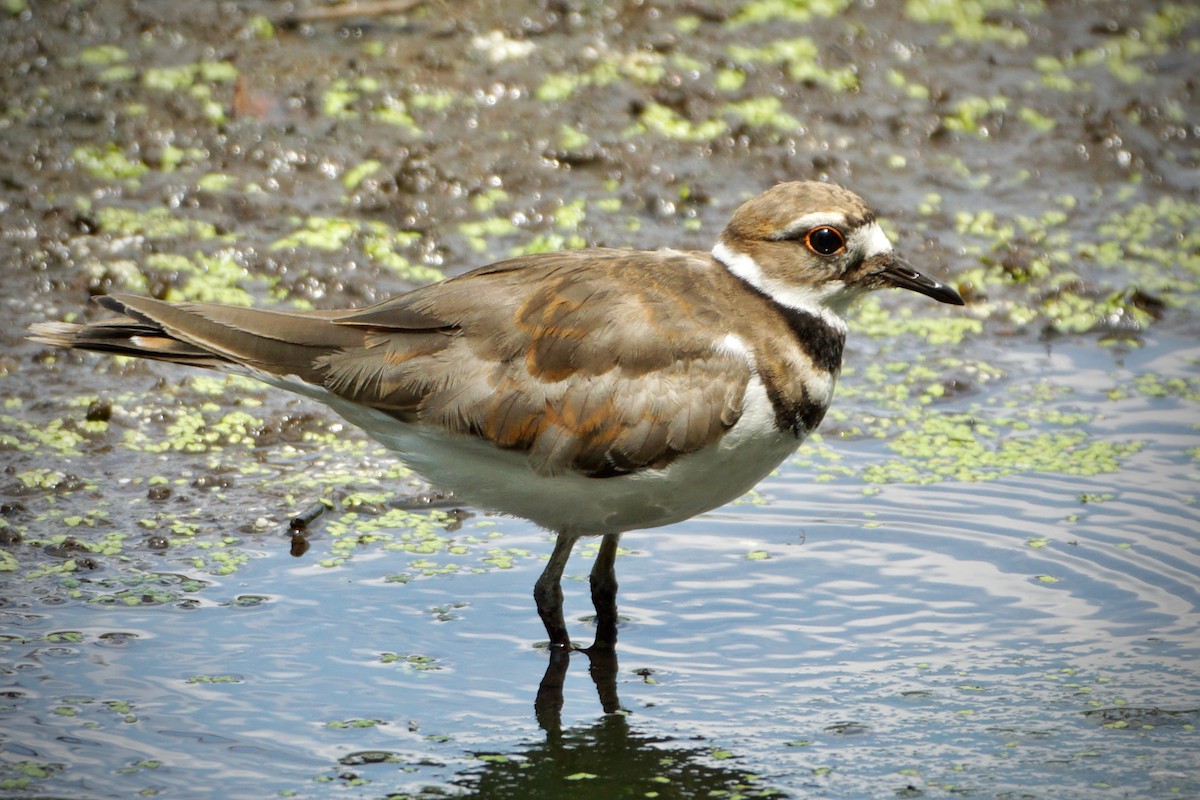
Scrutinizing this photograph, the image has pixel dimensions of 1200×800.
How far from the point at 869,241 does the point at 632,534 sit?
1735mm

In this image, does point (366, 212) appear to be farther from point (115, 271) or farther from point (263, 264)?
point (115, 271)

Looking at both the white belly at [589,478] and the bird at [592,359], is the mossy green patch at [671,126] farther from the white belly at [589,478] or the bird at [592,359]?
the white belly at [589,478]

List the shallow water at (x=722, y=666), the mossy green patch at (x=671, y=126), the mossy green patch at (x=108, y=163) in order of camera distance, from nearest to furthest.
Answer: the shallow water at (x=722, y=666), the mossy green patch at (x=108, y=163), the mossy green patch at (x=671, y=126)

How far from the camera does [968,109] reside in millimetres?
9453

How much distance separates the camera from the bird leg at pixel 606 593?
562 centimetres

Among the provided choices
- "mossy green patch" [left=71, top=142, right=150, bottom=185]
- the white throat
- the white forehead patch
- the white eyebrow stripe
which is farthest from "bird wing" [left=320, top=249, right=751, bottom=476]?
"mossy green patch" [left=71, top=142, right=150, bottom=185]

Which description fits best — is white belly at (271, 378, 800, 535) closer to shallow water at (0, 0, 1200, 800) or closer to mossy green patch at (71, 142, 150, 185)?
shallow water at (0, 0, 1200, 800)

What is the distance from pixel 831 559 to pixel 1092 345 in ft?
8.30

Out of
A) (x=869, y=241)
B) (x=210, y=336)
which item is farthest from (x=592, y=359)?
(x=210, y=336)

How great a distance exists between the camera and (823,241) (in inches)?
217

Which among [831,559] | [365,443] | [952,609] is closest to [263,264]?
[365,443]

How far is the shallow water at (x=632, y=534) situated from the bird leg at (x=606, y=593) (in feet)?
0.27

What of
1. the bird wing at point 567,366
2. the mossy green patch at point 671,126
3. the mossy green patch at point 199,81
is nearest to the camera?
the bird wing at point 567,366

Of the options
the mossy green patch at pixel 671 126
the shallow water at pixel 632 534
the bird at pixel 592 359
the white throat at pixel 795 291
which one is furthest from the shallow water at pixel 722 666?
the mossy green patch at pixel 671 126
